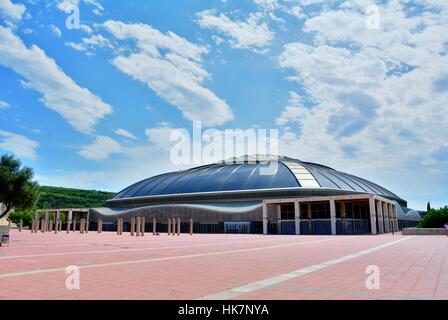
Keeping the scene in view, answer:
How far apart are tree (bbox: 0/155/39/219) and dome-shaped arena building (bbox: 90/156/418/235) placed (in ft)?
117

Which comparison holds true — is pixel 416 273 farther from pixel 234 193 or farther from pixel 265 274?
pixel 234 193

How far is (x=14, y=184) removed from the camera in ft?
82.1

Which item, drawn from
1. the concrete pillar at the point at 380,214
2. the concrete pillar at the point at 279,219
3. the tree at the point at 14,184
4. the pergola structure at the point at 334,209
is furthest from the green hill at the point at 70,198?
the tree at the point at 14,184

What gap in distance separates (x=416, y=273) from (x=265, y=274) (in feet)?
15.0

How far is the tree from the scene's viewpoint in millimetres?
24578

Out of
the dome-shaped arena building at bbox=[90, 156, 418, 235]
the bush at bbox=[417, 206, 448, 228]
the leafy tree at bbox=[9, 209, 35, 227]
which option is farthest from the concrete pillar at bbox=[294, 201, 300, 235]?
the leafy tree at bbox=[9, 209, 35, 227]

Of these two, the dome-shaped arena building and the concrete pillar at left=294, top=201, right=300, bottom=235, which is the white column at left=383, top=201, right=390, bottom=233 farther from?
the concrete pillar at left=294, top=201, right=300, bottom=235

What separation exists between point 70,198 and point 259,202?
351 ft

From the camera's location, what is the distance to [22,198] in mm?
25500

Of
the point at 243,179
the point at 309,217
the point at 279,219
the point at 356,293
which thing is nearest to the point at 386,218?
the point at 309,217

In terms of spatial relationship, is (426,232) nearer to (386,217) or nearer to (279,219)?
(386,217)

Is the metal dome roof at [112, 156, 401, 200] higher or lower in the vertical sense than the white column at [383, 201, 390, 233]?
higher

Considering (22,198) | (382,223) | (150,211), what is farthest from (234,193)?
(22,198)

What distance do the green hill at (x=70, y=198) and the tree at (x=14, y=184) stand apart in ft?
364
